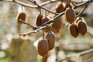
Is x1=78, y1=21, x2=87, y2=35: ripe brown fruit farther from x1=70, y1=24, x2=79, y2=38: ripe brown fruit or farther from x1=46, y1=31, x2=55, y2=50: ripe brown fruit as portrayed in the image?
x1=46, y1=31, x2=55, y2=50: ripe brown fruit

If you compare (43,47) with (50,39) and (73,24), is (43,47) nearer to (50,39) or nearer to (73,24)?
(50,39)

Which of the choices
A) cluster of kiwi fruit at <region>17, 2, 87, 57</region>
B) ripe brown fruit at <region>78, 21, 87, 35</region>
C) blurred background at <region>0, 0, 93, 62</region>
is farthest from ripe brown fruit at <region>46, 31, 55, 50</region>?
blurred background at <region>0, 0, 93, 62</region>

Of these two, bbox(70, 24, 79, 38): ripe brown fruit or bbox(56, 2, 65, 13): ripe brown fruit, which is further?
bbox(56, 2, 65, 13): ripe brown fruit

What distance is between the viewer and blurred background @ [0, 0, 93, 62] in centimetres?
193

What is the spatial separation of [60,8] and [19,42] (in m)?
0.67

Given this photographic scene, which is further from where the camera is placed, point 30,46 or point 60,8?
point 30,46

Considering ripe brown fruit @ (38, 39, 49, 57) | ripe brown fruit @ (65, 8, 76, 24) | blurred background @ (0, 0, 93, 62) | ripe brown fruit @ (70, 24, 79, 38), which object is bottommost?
blurred background @ (0, 0, 93, 62)

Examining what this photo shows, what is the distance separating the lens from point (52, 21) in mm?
1199

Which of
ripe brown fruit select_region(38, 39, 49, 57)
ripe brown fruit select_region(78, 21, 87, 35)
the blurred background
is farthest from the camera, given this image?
the blurred background

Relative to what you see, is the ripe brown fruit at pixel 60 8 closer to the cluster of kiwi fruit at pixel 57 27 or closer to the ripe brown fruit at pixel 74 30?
the cluster of kiwi fruit at pixel 57 27

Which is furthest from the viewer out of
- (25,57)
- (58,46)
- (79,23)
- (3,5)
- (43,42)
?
(3,5)

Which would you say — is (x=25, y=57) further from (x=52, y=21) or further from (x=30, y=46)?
(x=52, y=21)

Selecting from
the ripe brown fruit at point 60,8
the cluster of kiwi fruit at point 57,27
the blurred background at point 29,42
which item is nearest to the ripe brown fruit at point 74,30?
the cluster of kiwi fruit at point 57,27

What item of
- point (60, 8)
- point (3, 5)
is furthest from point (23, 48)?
point (3, 5)
